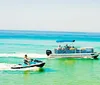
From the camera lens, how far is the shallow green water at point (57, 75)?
1933 cm

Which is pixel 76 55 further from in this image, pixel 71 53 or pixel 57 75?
pixel 57 75

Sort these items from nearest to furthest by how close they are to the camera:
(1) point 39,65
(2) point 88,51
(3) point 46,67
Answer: (1) point 39,65 → (3) point 46,67 → (2) point 88,51

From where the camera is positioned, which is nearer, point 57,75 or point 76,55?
point 57,75

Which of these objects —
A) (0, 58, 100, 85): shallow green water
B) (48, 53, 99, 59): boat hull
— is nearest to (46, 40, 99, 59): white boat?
(48, 53, 99, 59): boat hull

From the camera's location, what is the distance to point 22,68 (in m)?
22.0

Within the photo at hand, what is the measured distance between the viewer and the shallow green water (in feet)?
63.4

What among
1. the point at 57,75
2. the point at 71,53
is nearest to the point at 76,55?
the point at 71,53

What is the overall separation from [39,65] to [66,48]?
706cm

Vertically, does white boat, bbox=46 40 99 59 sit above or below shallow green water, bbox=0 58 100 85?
above

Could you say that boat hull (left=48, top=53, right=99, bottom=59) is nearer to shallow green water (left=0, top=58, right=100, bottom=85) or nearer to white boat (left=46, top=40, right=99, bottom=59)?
white boat (left=46, top=40, right=99, bottom=59)

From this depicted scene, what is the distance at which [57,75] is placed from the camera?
21531mm

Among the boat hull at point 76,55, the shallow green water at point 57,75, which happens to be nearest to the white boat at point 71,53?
the boat hull at point 76,55

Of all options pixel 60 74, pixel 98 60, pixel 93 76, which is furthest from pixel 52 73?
pixel 98 60

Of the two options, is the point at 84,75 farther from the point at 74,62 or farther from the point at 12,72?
the point at 74,62
